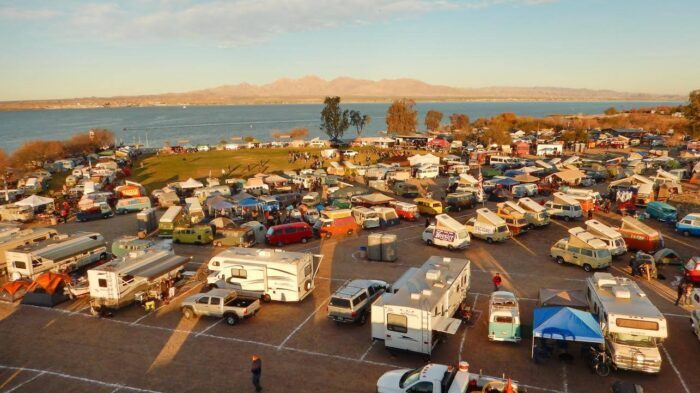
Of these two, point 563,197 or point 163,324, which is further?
point 563,197

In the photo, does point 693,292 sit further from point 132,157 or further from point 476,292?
point 132,157

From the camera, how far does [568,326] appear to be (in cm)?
1293

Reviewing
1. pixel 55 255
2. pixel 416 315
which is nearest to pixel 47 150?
pixel 55 255

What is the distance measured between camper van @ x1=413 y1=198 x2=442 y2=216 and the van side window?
1929 centimetres

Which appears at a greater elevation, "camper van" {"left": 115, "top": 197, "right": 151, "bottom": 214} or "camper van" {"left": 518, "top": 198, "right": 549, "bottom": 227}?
"camper van" {"left": 518, "top": 198, "right": 549, "bottom": 227}

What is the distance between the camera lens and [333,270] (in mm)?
22062

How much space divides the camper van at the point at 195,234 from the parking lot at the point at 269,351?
6814mm

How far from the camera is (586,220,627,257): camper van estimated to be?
22.3m

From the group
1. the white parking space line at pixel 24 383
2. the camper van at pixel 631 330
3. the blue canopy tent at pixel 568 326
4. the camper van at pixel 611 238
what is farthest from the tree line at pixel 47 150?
the camper van at pixel 631 330

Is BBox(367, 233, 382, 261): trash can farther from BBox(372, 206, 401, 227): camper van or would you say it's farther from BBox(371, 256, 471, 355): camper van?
BBox(371, 256, 471, 355): camper van

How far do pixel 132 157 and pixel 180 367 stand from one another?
65.6m

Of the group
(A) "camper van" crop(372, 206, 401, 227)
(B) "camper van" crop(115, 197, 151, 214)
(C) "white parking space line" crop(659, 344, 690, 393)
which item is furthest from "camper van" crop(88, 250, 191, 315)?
(B) "camper van" crop(115, 197, 151, 214)

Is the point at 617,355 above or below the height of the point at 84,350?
above

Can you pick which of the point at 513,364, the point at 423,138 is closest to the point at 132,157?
the point at 423,138
